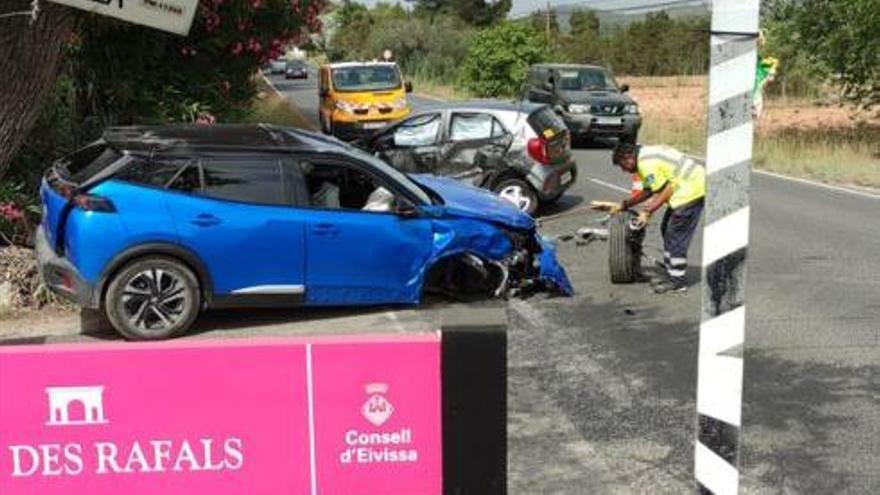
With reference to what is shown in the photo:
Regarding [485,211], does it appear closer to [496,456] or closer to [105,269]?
[105,269]

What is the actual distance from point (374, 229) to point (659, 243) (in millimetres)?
4282

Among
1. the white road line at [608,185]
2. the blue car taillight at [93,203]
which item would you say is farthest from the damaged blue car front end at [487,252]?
the white road line at [608,185]

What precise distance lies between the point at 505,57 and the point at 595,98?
660 inches

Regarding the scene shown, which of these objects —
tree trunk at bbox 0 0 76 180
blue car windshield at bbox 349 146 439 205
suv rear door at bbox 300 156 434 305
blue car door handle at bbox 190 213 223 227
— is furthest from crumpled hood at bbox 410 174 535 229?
tree trunk at bbox 0 0 76 180

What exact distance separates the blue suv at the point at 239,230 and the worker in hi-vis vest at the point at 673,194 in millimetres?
1402

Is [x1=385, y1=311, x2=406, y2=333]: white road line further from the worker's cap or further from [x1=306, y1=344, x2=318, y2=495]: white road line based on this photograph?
[x1=306, y1=344, x2=318, y2=495]: white road line

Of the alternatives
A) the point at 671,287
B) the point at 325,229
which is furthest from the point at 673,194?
the point at 325,229

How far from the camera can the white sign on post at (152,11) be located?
4.09m

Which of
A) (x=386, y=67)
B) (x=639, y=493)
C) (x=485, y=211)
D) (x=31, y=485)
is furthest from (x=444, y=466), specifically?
(x=386, y=67)

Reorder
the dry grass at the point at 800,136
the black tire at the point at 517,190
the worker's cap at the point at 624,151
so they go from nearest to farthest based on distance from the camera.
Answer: the worker's cap at the point at 624,151, the black tire at the point at 517,190, the dry grass at the point at 800,136

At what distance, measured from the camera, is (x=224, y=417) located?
12.0ft

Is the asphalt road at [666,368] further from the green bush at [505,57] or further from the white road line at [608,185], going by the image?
the green bush at [505,57]

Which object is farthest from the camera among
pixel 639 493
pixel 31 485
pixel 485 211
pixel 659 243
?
pixel 659 243

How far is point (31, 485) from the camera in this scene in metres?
3.61
